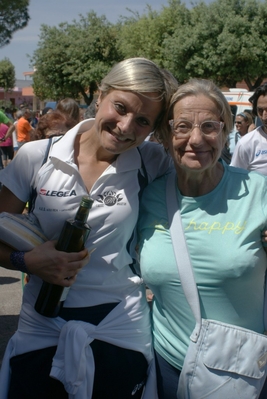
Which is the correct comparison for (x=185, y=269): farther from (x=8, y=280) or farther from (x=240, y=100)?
(x=240, y=100)

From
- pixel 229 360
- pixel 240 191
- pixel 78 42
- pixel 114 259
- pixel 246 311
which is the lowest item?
pixel 78 42

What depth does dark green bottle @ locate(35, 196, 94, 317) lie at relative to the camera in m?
1.70

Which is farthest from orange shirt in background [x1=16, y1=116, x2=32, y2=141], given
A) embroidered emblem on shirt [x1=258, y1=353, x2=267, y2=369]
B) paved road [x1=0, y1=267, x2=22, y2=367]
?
embroidered emblem on shirt [x1=258, y1=353, x2=267, y2=369]

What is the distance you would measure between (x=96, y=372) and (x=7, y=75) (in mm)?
79055

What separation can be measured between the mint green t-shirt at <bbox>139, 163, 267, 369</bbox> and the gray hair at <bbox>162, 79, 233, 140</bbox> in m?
0.23

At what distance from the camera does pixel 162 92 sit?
1.97 metres

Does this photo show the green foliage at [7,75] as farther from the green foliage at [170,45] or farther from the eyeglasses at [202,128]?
the eyeglasses at [202,128]

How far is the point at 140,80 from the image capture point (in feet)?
6.23

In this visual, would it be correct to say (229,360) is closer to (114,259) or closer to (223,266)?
(223,266)

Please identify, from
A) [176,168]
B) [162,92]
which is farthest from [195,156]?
[162,92]

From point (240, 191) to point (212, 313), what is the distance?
0.49m

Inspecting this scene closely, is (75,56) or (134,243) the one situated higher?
(134,243)

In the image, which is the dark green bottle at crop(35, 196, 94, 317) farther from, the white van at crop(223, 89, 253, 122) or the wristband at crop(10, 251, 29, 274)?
the white van at crop(223, 89, 253, 122)

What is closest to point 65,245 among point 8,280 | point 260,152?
point 260,152
